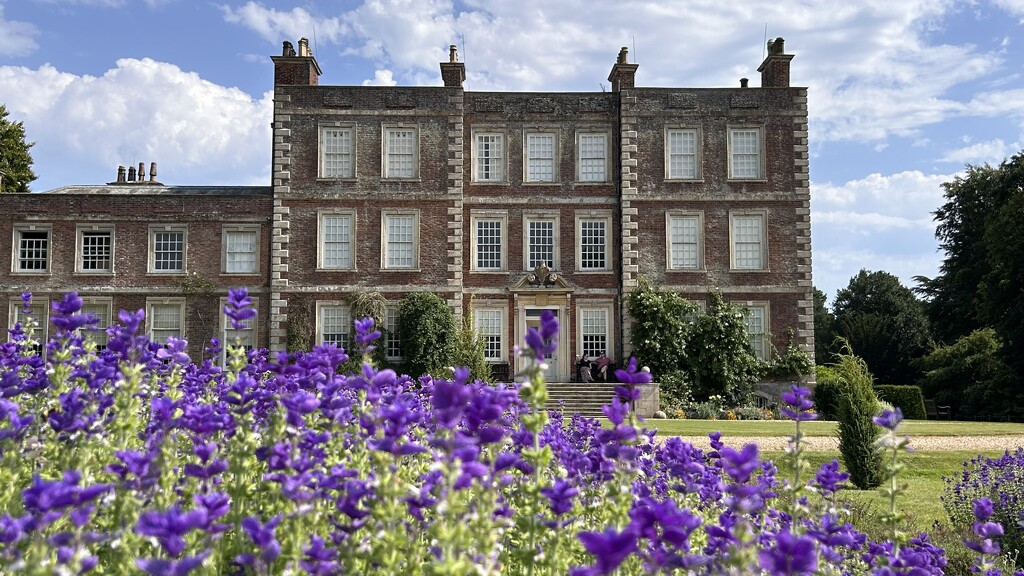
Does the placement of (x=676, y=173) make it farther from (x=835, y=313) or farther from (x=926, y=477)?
Result: (x=835, y=313)

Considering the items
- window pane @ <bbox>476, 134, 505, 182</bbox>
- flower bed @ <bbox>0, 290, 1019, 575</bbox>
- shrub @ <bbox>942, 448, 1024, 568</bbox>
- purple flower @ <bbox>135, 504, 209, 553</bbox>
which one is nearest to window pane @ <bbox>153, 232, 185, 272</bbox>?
window pane @ <bbox>476, 134, 505, 182</bbox>

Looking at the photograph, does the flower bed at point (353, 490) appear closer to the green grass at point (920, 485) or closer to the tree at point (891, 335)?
the green grass at point (920, 485)

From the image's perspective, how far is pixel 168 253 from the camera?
2738 centimetres

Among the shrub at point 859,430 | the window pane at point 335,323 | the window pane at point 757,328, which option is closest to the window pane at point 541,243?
the window pane at point 335,323

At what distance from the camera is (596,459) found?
13.7ft

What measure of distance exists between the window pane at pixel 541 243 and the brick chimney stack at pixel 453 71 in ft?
17.1

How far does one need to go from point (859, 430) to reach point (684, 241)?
15256 mm

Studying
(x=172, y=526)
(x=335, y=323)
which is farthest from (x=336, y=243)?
(x=172, y=526)

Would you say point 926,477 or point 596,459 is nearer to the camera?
point 596,459

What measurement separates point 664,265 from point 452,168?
24.8 feet

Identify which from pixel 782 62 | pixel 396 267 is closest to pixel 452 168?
pixel 396 267

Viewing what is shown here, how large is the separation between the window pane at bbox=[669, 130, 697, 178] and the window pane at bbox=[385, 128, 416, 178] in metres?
8.50

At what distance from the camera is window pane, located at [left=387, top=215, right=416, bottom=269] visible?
27.1 m

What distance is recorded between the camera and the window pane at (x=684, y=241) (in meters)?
27.3
